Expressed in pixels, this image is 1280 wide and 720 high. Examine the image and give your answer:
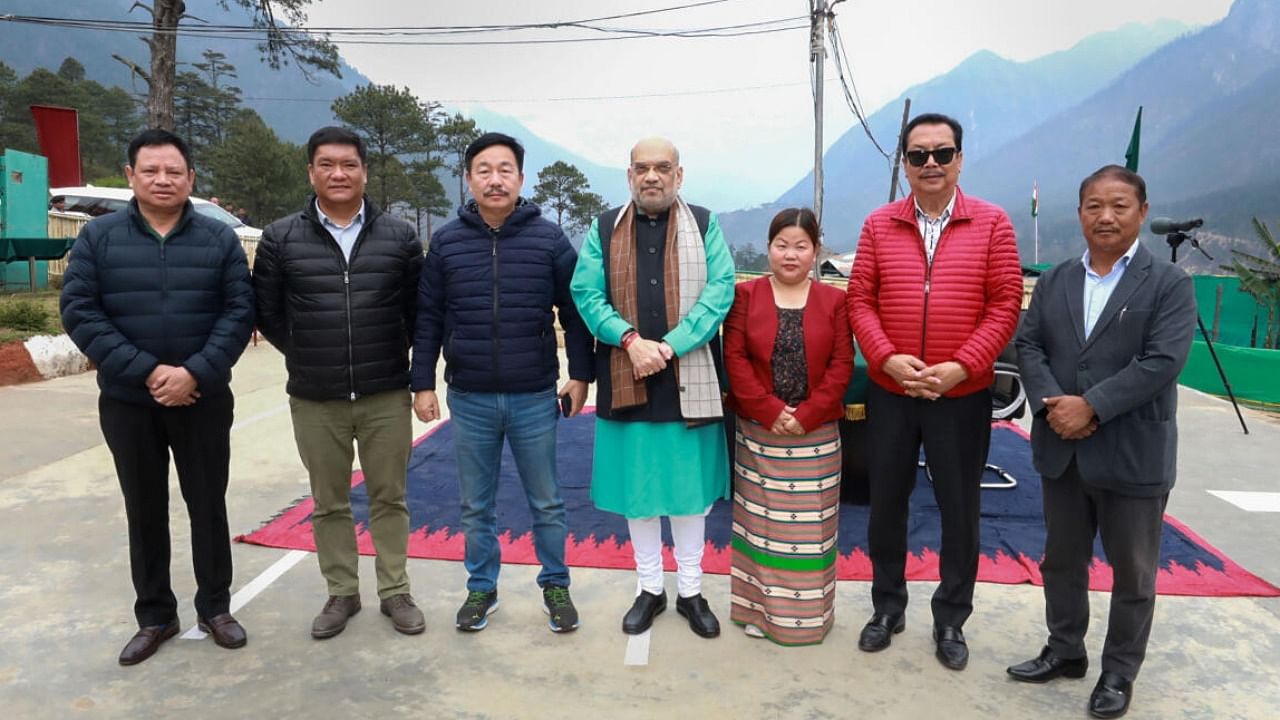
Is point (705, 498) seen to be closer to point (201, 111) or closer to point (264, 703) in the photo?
point (264, 703)

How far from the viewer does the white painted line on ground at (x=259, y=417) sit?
6.18 metres

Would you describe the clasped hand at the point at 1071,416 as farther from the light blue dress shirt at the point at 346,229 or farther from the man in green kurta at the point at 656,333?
the light blue dress shirt at the point at 346,229

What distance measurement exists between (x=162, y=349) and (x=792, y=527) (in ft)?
7.21

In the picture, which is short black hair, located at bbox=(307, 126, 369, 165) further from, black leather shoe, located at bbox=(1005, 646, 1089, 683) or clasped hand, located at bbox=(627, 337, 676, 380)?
black leather shoe, located at bbox=(1005, 646, 1089, 683)

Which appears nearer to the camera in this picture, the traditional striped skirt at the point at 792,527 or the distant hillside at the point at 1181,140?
the traditional striped skirt at the point at 792,527

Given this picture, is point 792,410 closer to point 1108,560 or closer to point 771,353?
point 771,353

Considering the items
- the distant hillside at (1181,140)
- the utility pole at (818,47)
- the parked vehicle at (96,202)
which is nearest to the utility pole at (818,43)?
the utility pole at (818,47)

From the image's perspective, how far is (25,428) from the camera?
227 inches

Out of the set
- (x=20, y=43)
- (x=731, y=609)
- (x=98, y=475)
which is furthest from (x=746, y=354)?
(x=20, y=43)

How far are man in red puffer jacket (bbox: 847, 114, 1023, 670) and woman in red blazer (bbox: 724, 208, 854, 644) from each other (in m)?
0.14

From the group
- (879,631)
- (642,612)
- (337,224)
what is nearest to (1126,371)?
(879,631)

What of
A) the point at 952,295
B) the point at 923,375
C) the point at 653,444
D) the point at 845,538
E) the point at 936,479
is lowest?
the point at 845,538

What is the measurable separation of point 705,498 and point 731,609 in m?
0.49

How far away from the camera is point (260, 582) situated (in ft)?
10.8
